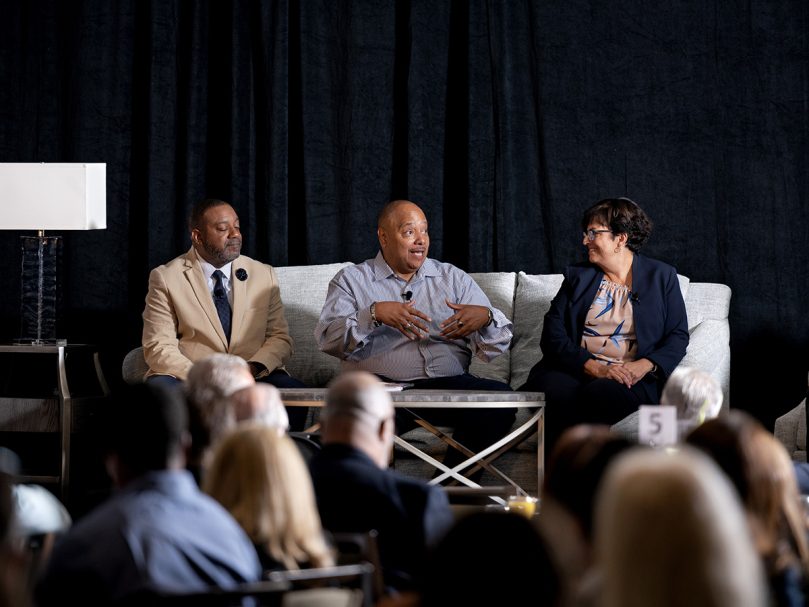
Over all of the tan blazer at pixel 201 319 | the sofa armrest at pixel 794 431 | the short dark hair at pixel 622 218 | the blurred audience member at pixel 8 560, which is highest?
the short dark hair at pixel 622 218

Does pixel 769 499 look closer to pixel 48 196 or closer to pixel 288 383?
pixel 288 383

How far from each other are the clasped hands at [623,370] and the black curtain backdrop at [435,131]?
0.97m

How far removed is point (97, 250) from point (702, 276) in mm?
2966

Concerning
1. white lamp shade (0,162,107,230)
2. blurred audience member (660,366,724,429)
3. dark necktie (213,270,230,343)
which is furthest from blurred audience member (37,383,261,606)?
white lamp shade (0,162,107,230)

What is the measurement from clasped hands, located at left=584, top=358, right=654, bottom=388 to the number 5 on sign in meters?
1.63

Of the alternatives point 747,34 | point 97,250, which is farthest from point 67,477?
point 747,34

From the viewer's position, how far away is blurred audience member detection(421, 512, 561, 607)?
4.22 ft

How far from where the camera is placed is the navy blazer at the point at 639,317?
4.57 m

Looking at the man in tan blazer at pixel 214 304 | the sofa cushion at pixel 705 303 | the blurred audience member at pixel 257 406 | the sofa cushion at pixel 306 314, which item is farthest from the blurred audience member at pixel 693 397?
the sofa cushion at pixel 306 314

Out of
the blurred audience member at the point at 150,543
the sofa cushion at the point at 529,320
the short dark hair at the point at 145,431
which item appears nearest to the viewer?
the blurred audience member at the point at 150,543

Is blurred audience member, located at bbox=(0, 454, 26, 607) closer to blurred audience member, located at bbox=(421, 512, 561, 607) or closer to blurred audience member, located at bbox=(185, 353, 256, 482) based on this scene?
blurred audience member, located at bbox=(421, 512, 561, 607)

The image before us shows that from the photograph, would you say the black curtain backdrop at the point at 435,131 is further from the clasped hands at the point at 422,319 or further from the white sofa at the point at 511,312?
the clasped hands at the point at 422,319

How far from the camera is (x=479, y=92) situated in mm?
5473

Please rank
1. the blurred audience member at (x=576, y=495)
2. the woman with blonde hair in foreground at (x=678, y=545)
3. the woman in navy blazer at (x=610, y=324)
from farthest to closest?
the woman in navy blazer at (x=610, y=324)
the blurred audience member at (x=576, y=495)
the woman with blonde hair in foreground at (x=678, y=545)
